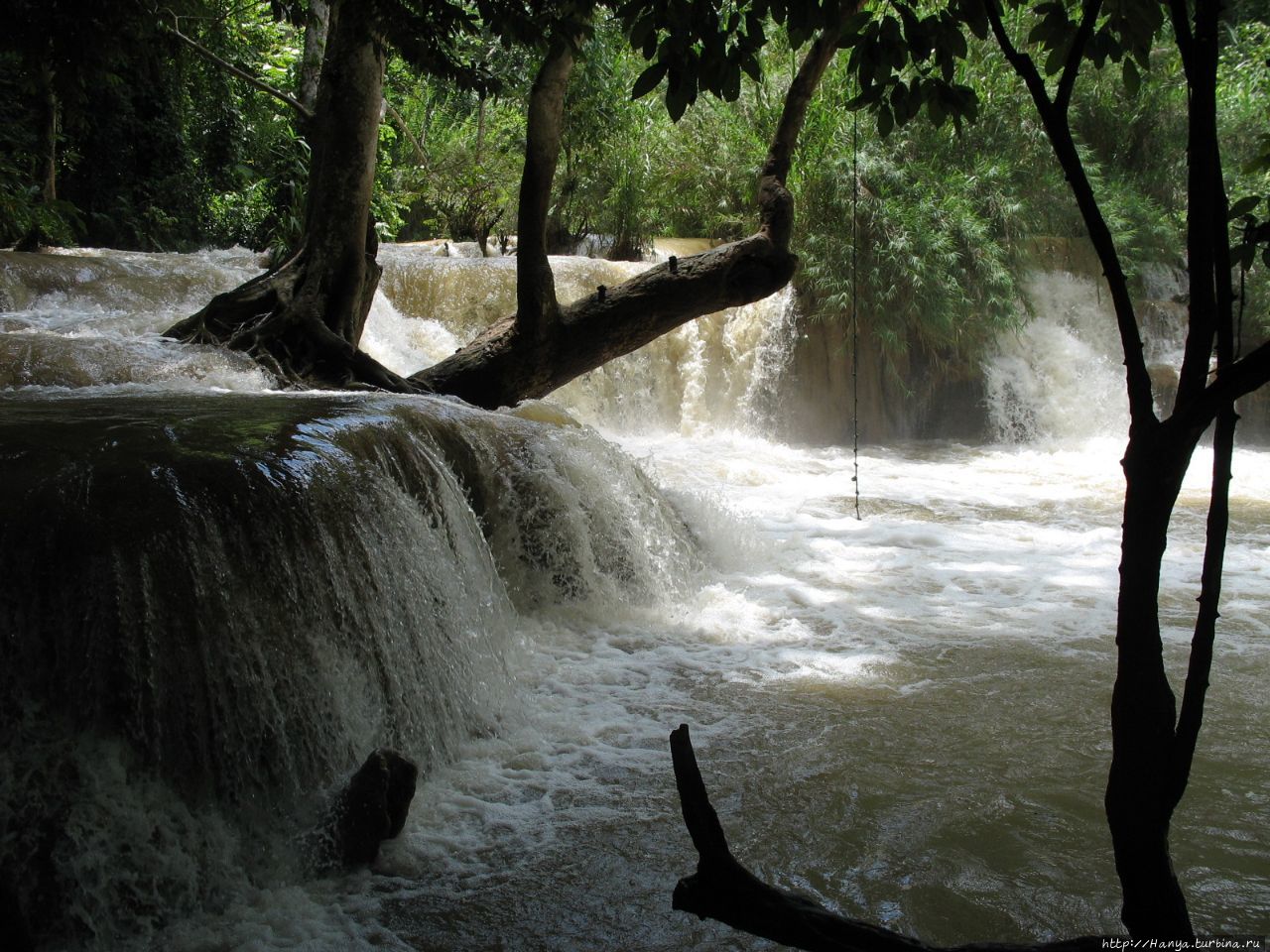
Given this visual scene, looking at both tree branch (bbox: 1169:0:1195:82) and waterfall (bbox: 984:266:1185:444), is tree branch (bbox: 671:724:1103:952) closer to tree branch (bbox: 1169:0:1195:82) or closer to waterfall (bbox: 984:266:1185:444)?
tree branch (bbox: 1169:0:1195:82)

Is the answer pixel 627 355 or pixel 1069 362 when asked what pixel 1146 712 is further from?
pixel 1069 362

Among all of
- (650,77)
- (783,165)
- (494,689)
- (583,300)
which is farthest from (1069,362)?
(650,77)

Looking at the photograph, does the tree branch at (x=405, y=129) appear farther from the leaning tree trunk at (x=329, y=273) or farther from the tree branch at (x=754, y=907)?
the tree branch at (x=754, y=907)

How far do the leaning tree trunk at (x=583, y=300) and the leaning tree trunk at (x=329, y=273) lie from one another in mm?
662

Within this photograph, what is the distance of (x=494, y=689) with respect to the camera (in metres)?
4.07

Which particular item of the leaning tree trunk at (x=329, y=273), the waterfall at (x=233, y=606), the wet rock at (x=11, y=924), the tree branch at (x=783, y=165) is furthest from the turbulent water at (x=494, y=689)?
the tree branch at (x=783, y=165)

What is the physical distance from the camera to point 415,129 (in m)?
21.3

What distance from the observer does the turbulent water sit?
2.57 meters

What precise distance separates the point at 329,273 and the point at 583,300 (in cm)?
177

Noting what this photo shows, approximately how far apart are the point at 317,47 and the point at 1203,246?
1189cm

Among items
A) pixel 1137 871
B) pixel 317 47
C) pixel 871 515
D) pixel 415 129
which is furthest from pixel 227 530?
pixel 415 129

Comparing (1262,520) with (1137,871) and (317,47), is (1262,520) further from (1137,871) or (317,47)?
(317,47)

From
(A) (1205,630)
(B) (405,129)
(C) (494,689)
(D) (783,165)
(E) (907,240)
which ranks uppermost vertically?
(B) (405,129)

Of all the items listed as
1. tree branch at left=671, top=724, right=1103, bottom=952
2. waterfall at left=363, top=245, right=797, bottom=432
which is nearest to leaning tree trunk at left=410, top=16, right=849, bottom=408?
waterfall at left=363, top=245, right=797, bottom=432
